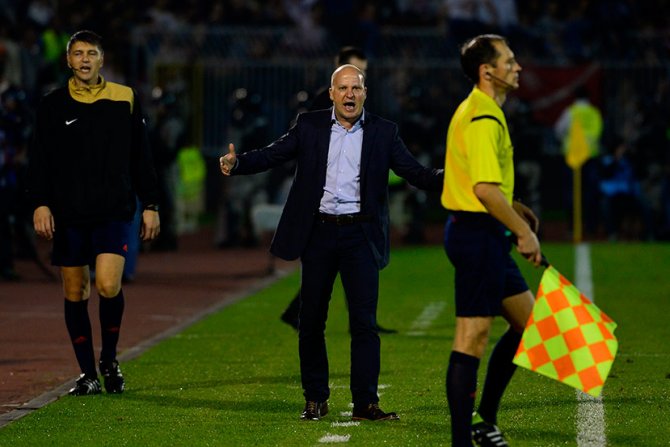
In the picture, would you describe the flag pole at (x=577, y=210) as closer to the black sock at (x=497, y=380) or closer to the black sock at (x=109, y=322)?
the black sock at (x=109, y=322)

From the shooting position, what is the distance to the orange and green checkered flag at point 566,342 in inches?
289

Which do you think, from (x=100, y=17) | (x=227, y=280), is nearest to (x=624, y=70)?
(x=100, y=17)

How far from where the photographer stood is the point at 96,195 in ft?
33.1

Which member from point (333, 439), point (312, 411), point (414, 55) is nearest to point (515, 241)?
point (333, 439)

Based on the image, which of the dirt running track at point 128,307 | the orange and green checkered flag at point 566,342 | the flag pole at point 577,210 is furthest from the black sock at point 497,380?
the flag pole at point 577,210

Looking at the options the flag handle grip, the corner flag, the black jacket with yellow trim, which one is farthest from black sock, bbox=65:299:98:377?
the corner flag

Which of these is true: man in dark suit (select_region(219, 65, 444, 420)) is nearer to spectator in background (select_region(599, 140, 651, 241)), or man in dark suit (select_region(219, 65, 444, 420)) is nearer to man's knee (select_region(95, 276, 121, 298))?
man's knee (select_region(95, 276, 121, 298))

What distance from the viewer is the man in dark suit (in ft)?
29.5

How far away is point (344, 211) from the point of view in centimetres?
903

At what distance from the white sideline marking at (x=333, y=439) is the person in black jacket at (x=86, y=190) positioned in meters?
2.13

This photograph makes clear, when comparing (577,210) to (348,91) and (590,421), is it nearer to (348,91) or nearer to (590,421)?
A: (590,421)

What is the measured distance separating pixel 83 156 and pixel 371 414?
2.49 meters

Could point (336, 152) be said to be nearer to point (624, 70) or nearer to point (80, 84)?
point (80, 84)

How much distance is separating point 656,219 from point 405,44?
563 cm
